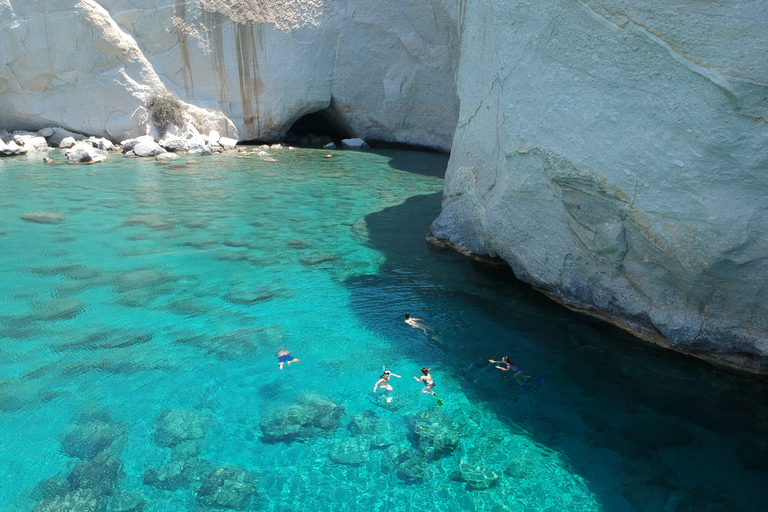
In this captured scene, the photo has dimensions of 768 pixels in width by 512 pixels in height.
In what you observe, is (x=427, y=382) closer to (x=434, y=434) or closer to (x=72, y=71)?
(x=434, y=434)

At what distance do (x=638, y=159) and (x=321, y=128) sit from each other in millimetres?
19610

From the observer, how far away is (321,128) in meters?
23.9

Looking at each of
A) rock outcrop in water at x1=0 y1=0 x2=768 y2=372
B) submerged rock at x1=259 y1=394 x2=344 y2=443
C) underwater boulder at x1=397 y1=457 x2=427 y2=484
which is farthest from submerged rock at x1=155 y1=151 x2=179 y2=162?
underwater boulder at x1=397 y1=457 x2=427 y2=484

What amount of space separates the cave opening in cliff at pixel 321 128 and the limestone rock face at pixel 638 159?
14.3 meters

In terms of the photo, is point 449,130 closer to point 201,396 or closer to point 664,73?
point 664,73

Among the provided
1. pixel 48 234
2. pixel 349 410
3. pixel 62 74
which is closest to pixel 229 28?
pixel 62 74

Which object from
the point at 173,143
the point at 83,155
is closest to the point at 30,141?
A: the point at 83,155

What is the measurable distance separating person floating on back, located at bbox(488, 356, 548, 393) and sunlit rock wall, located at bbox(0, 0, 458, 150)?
459 inches

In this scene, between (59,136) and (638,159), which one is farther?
(59,136)

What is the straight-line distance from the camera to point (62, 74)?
1728cm

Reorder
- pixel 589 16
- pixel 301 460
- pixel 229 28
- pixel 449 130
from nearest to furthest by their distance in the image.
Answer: pixel 301 460
pixel 589 16
pixel 229 28
pixel 449 130

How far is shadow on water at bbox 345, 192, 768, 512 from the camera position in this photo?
4.52 meters

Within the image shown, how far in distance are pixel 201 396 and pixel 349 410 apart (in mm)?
1471

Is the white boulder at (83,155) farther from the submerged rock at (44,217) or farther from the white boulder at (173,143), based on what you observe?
the submerged rock at (44,217)
